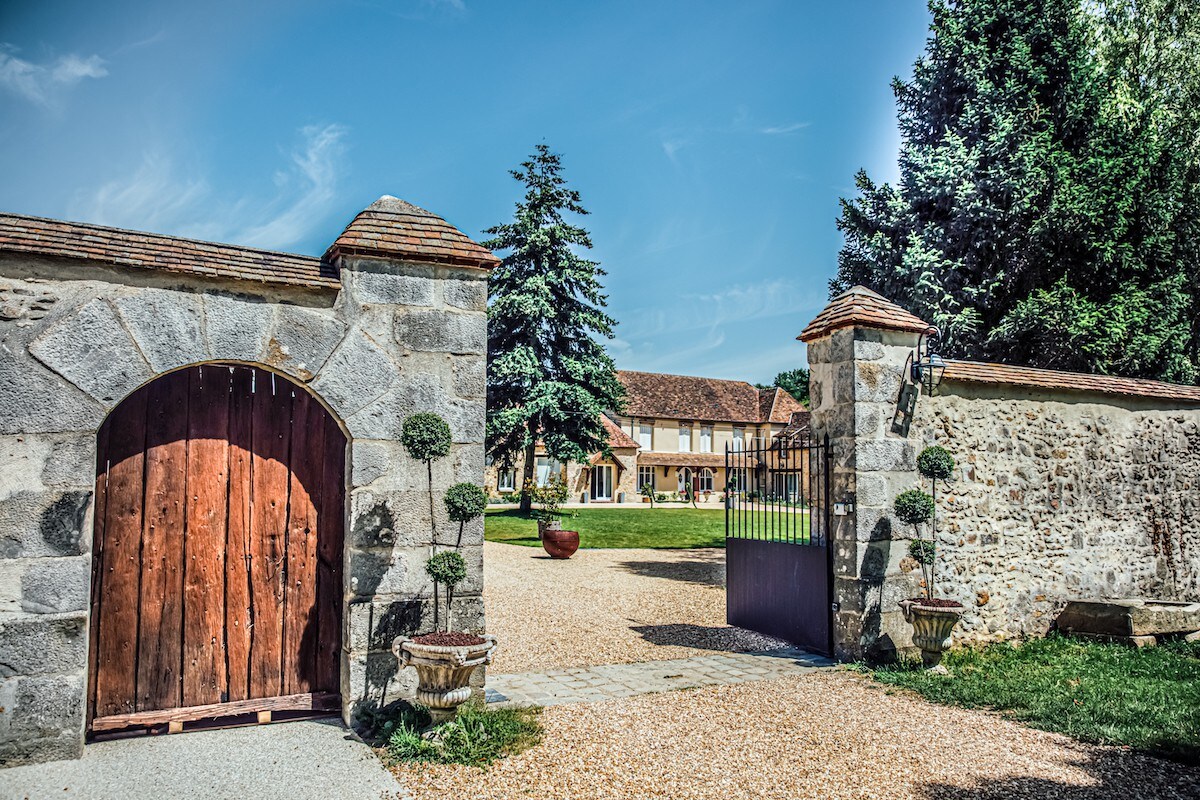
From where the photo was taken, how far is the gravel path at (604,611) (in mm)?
7637

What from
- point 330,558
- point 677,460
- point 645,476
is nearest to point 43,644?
point 330,558

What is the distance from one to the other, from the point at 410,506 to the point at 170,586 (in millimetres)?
1467

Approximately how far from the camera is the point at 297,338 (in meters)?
4.80

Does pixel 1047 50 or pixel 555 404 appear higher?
pixel 1047 50

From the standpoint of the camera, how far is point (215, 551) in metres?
4.78

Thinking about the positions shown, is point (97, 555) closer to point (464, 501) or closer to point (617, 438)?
point (464, 501)

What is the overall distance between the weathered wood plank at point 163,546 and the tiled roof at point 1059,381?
6528mm

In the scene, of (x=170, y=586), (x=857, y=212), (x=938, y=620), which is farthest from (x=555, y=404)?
(x=170, y=586)

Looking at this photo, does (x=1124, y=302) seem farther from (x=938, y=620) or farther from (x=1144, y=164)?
(x=938, y=620)

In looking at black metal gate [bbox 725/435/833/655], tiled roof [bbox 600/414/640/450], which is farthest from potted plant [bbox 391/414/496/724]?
tiled roof [bbox 600/414/640/450]

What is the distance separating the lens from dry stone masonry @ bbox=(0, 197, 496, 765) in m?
4.11

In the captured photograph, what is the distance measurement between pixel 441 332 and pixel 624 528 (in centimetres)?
1718

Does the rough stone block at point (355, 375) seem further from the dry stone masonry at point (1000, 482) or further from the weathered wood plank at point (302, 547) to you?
the dry stone masonry at point (1000, 482)

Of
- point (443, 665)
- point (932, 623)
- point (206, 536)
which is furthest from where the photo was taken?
point (932, 623)
